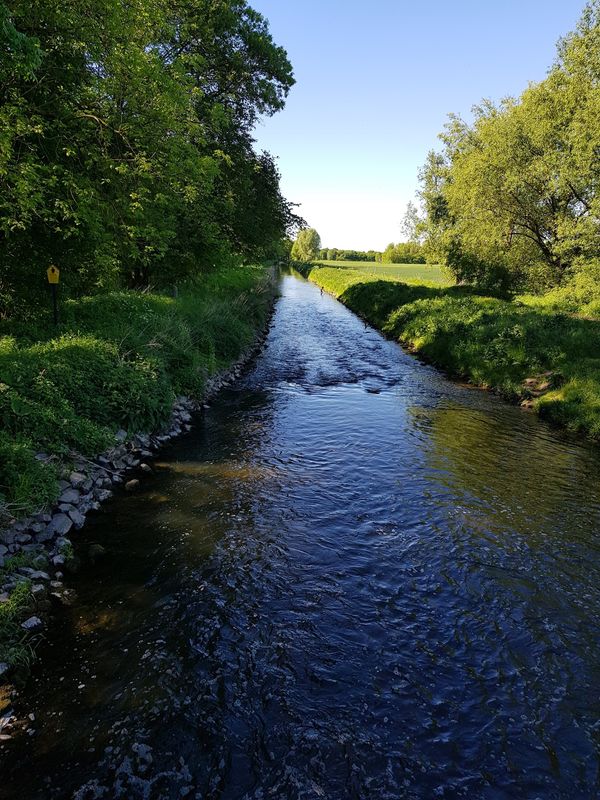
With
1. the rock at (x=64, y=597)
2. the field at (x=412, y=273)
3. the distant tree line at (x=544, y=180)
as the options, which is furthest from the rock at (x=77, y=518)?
the field at (x=412, y=273)

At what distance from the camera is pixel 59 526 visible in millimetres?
7887

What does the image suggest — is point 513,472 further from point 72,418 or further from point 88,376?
point 88,376

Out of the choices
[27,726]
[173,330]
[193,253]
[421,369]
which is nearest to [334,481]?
[27,726]

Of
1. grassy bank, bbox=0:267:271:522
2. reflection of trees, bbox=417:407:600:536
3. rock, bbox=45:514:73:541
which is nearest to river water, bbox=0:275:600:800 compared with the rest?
reflection of trees, bbox=417:407:600:536

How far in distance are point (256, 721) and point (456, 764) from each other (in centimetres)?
211

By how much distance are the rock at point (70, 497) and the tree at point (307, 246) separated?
165813mm

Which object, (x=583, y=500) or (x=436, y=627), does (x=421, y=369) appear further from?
(x=436, y=627)

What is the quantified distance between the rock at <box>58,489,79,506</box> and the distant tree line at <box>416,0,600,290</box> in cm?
2888

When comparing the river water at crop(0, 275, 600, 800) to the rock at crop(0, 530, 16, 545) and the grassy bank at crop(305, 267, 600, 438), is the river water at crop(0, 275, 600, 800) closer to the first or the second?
the rock at crop(0, 530, 16, 545)

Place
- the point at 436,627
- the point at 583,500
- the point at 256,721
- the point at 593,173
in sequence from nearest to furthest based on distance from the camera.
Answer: the point at 256,721
the point at 436,627
the point at 583,500
the point at 593,173

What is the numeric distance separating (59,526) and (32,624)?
7.15ft

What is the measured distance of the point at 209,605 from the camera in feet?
21.7

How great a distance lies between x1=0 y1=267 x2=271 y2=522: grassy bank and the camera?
794cm

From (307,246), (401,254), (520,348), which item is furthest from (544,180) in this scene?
(307,246)
